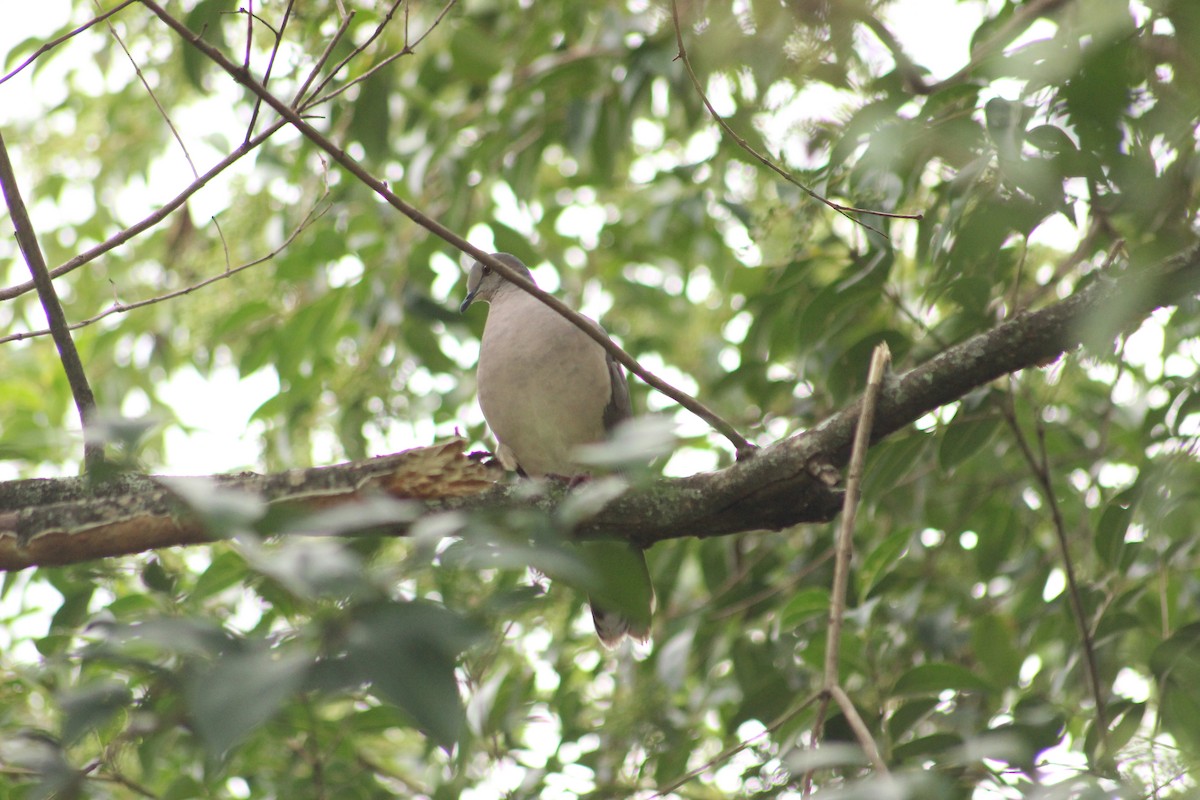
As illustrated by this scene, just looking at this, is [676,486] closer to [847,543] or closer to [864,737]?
[847,543]

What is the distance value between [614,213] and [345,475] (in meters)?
3.85

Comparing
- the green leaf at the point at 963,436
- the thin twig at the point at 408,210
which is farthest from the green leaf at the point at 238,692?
the green leaf at the point at 963,436

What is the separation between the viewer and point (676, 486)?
2494 millimetres

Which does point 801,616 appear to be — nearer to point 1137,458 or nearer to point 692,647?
point 692,647

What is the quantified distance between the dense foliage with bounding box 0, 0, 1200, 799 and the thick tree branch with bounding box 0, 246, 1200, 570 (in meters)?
0.12

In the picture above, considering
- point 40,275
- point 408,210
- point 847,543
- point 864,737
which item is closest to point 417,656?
point 864,737

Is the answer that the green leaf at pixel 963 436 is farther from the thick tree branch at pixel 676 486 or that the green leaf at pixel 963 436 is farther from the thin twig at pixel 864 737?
the thin twig at pixel 864 737

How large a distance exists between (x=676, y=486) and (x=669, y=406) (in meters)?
1.82

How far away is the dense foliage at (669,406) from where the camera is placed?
1391 mm

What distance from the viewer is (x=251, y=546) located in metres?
0.91

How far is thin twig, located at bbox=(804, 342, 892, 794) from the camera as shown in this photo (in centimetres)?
167

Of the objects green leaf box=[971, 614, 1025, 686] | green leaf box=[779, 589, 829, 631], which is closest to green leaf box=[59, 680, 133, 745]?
green leaf box=[779, 589, 829, 631]

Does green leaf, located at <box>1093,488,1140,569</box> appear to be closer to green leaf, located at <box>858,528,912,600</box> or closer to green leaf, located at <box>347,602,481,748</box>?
green leaf, located at <box>858,528,912,600</box>

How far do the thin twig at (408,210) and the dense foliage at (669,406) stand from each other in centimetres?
14
